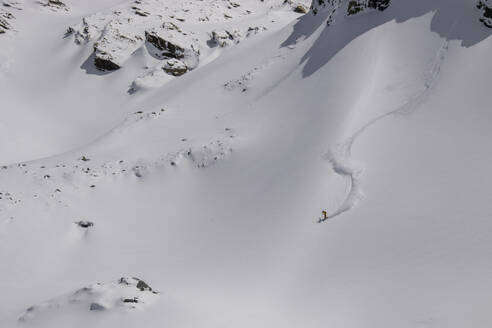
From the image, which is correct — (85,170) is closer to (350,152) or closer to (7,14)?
(350,152)

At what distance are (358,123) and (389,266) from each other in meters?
10.3

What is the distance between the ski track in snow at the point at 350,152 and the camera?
16375mm

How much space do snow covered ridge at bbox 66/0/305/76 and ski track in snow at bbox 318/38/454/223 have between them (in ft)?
97.1

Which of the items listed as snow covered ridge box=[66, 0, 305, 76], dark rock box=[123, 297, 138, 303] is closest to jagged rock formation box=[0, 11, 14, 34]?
snow covered ridge box=[66, 0, 305, 76]

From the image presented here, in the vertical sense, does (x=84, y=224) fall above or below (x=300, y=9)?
below

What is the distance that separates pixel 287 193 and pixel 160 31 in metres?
36.6

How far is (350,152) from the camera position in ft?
61.2

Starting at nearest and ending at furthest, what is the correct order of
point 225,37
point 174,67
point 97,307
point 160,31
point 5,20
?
1. point 97,307
2. point 174,67
3. point 160,31
4. point 225,37
5. point 5,20

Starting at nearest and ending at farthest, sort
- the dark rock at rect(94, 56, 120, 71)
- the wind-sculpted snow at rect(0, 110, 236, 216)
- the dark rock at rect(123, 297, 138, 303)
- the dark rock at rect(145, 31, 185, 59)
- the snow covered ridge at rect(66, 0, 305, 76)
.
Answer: the dark rock at rect(123, 297, 138, 303) < the wind-sculpted snow at rect(0, 110, 236, 216) < the dark rock at rect(94, 56, 120, 71) < the snow covered ridge at rect(66, 0, 305, 76) < the dark rock at rect(145, 31, 185, 59)

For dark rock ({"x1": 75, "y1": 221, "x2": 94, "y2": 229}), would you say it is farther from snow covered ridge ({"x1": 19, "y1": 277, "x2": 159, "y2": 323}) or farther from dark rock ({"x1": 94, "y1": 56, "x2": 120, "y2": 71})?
dark rock ({"x1": 94, "y1": 56, "x2": 120, "y2": 71})

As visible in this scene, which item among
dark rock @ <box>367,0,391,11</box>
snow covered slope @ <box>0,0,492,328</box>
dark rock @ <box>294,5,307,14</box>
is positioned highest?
dark rock @ <box>294,5,307,14</box>

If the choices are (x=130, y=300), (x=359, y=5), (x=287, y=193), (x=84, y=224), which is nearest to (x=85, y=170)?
(x=84, y=224)

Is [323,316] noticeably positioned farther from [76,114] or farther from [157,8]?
→ [157,8]

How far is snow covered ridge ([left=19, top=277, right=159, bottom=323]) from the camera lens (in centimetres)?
1071
